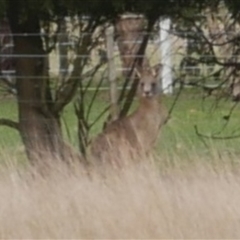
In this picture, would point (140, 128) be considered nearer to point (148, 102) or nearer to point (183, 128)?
point (148, 102)

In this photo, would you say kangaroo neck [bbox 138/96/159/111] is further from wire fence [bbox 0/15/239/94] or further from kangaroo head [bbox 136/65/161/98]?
wire fence [bbox 0/15/239/94]

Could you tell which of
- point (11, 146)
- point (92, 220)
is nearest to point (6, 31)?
point (11, 146)

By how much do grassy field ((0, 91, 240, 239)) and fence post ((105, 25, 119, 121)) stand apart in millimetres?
867

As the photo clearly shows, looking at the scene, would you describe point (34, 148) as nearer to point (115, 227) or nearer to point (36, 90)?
point (36, 90)

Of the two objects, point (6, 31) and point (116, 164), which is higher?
point (6, 31)

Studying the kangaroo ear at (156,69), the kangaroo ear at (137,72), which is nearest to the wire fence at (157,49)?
the kangaroo ear at (137,72)

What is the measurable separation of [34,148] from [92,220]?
206 cm

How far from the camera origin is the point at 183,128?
36.7 feet

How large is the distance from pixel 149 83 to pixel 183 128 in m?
1.47

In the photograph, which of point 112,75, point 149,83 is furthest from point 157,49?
point 149,83

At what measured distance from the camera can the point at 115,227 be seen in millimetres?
6234

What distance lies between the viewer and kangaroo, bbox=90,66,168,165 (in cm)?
840

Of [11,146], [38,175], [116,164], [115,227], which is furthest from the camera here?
[11,146]

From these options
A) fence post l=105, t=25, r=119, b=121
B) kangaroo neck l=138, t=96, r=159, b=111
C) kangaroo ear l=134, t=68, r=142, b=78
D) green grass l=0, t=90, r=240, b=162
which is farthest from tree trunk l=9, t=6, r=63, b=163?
kangaroo neck l=138, t=96, r=159, b=111
